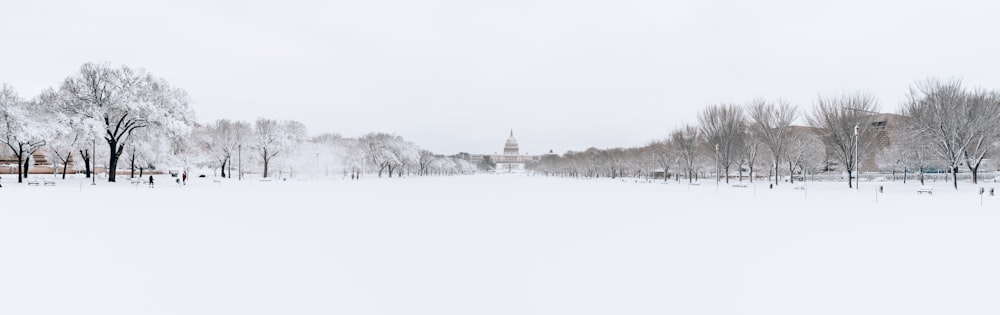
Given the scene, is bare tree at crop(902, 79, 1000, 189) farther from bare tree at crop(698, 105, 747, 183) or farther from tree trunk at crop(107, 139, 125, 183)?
tree trunk at crop(107, 139, 125, 183)

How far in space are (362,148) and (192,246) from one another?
93.3 m

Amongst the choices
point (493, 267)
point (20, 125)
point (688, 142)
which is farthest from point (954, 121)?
point (20, 125)

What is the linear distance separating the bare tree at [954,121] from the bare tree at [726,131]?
60.2 feet

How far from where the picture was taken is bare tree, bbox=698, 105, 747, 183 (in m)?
63.2

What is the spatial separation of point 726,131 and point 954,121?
23.5 metres

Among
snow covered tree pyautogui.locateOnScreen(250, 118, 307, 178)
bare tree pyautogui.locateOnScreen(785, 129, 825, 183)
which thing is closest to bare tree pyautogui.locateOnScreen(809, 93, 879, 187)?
bare tree pyautogui.locateOnScreen(785, 129, 825, 183)

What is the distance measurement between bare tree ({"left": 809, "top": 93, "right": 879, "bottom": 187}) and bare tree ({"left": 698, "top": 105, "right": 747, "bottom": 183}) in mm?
9606

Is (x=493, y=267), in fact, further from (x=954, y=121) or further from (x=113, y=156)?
(x=113, y=156)

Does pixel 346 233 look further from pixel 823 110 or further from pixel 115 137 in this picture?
pixel 823 110

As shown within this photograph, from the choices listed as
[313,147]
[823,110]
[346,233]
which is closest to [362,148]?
[313,147]

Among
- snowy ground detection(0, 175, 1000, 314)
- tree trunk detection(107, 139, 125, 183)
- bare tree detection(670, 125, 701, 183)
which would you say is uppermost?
bare tree detection(670, 125, 701, 183)

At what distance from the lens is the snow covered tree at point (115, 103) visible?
45.9 m

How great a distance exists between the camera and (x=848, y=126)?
Result: 5006 cm

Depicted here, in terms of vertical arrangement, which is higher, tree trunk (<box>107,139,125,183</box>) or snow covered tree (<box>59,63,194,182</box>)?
snow covered tree (<box>59,63,194,182</box>)
